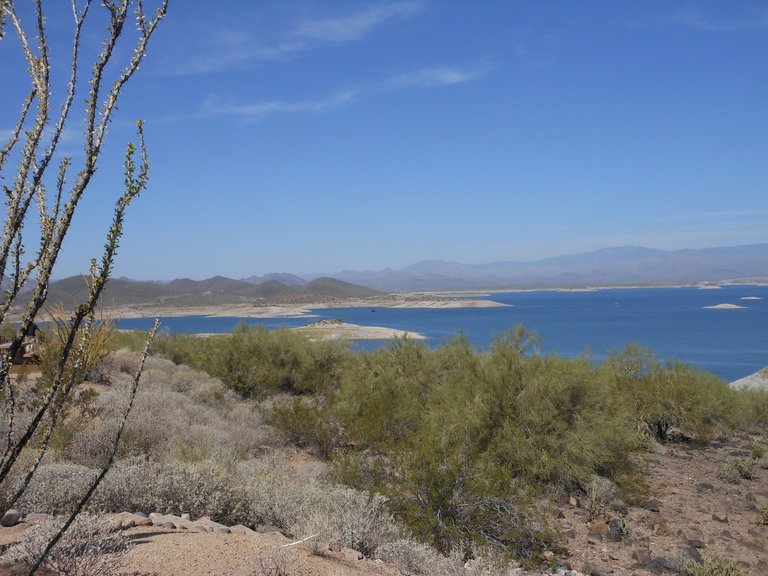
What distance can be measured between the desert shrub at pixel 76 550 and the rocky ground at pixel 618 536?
0.20 meters

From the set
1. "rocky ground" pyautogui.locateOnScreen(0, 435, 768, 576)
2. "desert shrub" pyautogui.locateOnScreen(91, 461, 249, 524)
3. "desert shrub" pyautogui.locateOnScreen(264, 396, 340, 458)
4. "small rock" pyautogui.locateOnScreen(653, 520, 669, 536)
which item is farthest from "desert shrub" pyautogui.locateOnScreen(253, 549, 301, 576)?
"desert shrub" pyautogui.locateOnScreen(264, 396, 340, 458)

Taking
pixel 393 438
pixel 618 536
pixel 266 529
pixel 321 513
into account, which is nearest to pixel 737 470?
pixel 618 536

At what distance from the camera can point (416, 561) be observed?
19.6ft

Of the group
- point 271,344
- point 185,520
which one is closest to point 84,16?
point 185,520

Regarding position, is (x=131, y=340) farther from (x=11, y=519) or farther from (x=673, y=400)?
(x=673, y=400)

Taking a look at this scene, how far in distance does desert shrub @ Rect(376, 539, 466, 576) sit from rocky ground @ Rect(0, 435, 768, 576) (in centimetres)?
21

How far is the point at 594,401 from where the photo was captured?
13484 millimetres

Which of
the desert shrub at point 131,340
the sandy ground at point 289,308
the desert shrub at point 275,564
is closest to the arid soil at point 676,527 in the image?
the desert shrub at point 275,564

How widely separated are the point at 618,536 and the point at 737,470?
268 inches

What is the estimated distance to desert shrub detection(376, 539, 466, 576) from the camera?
18.4ft

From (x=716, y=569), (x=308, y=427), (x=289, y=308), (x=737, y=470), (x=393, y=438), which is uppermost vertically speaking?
(x=393, y=438)

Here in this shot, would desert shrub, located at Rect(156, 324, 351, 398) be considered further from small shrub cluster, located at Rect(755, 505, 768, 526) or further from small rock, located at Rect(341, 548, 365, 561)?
small rock, located at Rect(341, 548, 365, 561)

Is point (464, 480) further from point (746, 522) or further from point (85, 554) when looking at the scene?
point (746, 522)

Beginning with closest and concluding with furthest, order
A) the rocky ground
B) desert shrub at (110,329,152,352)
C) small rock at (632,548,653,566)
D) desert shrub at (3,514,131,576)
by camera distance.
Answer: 1. desert shrub at (3,514,131,576)
2. the rocky ground
3. small rock at (632,548,653,566)
4. desert shrub at (110,329,152,352)
